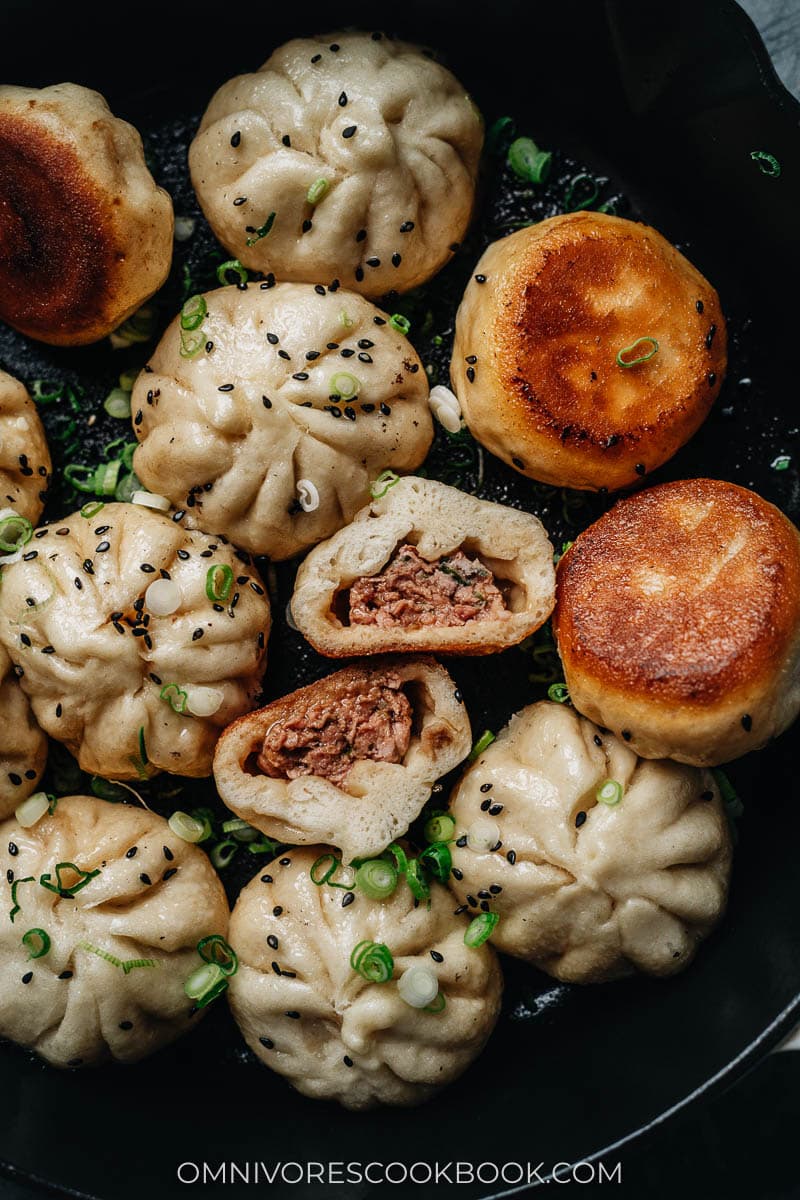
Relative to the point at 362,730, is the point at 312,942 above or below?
below

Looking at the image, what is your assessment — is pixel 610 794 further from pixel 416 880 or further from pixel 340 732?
pixel 340 732

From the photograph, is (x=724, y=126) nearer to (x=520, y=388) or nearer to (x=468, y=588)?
(x=520, y=388)

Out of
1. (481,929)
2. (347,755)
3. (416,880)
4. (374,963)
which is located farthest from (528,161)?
(374,963)

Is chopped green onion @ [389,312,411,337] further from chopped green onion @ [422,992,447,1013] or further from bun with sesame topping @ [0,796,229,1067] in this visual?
chopped green onion @ [422,992,447,1013]

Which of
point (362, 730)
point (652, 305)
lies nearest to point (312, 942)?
point (362, 730)

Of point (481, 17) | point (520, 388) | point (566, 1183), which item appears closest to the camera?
point (566, 1183)

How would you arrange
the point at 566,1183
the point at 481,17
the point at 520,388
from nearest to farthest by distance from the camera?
the point at 566,1183 → the point at 520,388 → the point at 481,17

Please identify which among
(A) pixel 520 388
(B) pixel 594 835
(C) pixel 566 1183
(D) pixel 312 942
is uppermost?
(A) pixel 520 388
